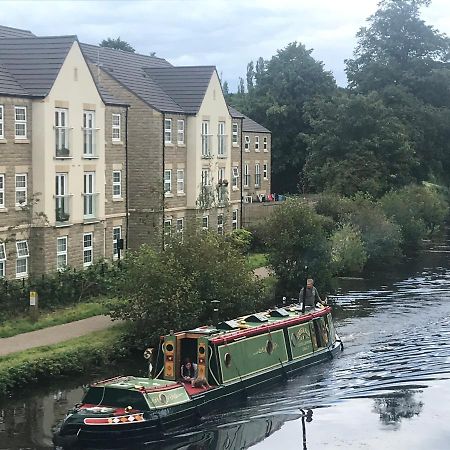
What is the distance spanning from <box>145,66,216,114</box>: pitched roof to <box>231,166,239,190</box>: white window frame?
25.5 ft

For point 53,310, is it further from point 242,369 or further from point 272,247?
point 272,247

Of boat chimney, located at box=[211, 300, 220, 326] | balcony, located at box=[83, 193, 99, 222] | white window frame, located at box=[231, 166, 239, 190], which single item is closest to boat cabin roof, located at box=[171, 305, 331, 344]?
boat chimney, located at box=[211, 300, 220, 326]

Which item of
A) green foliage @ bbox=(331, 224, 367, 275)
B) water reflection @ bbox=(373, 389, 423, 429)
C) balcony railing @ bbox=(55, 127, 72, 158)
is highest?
balcony railing @ bbox=(55, 127, 72, 158)

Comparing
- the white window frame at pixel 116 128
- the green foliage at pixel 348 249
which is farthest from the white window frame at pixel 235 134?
the white window frame at pixel 116 128

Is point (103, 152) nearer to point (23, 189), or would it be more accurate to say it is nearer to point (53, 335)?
point (23, 189)

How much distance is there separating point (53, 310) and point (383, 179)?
129ft

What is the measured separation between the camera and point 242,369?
86.3 feet

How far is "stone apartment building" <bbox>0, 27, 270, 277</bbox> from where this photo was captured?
3412 cm

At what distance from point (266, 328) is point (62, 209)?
1181 centimetres

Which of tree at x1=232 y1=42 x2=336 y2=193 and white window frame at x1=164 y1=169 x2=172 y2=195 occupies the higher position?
tree at x1=232 y1=42 x2=336 y2=193

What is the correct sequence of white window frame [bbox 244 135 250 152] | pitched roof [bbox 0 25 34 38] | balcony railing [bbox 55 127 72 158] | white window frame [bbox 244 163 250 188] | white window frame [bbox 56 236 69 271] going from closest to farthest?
balcony railing [bbox 55 127 72 158] < white window frame [bbox 56 236 69 271] < pitched roof [bbox 0 25 34 38] < white window frame [bbox 244 135 250 152] < white window frame [bbox 244 163 250 188]

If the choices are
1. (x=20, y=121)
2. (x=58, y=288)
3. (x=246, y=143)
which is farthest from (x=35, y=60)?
(x=246, y=143)

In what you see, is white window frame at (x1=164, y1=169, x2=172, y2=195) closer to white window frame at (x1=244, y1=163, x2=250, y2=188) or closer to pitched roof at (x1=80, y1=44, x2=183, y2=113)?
pitched roof at (x1=80, y1=44, x2=183, y2=113)

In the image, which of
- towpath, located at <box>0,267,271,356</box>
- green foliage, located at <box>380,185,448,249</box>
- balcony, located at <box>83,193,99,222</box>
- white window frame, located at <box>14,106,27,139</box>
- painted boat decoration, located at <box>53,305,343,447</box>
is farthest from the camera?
green foliage, located at <box>380,185,448,249</box>
